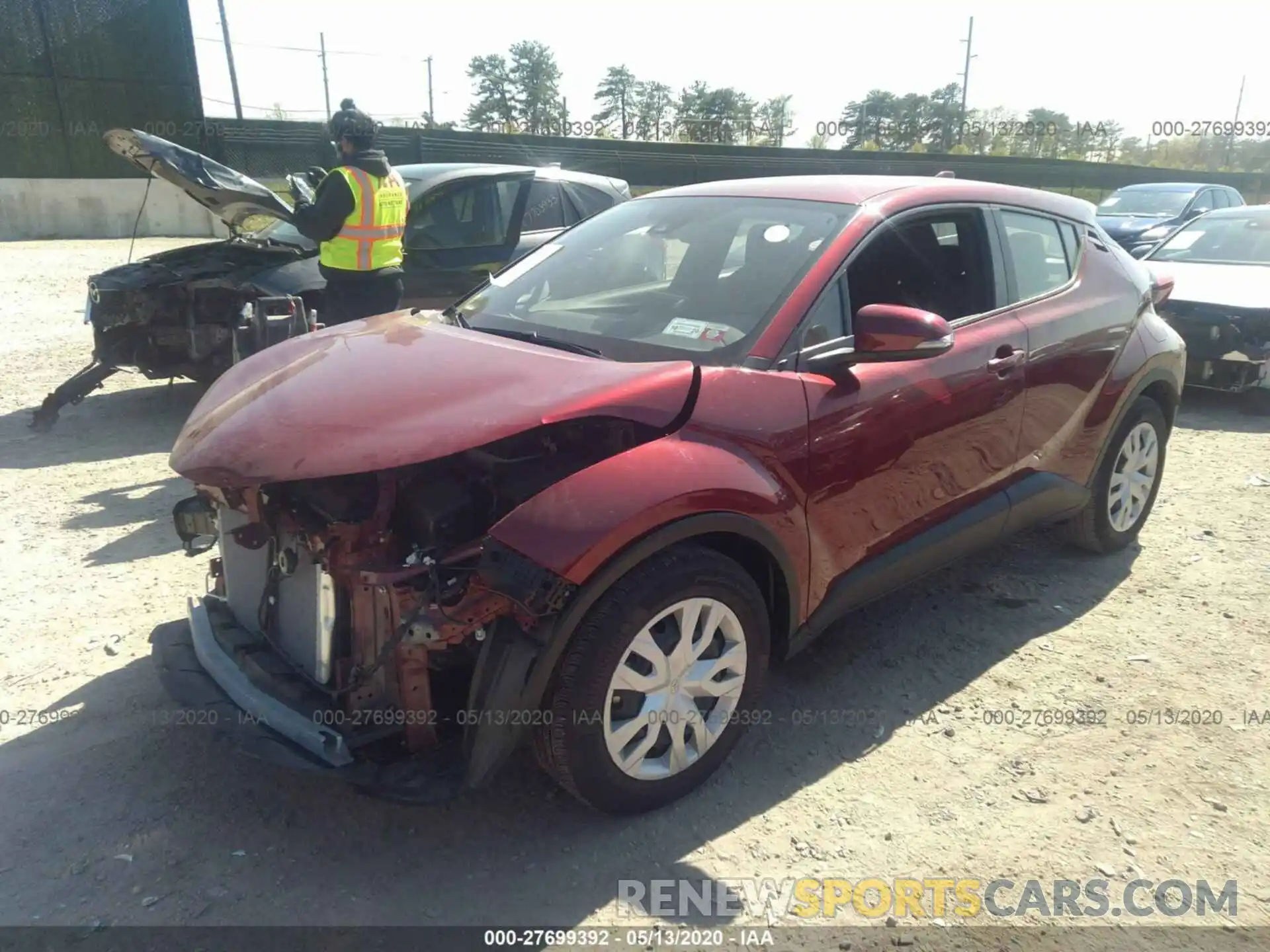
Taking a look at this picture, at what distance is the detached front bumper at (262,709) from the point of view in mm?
2293

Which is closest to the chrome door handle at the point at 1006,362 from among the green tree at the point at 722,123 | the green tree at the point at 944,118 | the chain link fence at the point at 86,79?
the chain link fence at the point at 86,79

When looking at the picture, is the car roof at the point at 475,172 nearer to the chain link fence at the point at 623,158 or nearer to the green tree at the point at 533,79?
the chain link fence at the point at 623,158

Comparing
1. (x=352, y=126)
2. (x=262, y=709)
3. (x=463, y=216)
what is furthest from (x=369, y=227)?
(x=262, y=709)

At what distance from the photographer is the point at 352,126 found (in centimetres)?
528

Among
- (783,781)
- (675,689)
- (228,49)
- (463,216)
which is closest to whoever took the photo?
(675,689)

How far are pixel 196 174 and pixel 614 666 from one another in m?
4.86

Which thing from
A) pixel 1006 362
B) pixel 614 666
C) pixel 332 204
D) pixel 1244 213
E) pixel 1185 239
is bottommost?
pixel 614 666

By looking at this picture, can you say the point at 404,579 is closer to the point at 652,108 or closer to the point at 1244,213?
the point at 1244,213

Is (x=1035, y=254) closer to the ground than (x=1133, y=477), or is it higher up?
higher up

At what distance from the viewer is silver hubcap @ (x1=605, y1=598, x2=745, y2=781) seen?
251cm

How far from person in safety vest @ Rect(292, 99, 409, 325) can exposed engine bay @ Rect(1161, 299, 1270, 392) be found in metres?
5.97

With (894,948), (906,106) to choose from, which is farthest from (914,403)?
(906,106)

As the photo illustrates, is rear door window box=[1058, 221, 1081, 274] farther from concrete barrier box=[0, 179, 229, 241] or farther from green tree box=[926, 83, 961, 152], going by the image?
green tree box=[926, 83, 961, 152]

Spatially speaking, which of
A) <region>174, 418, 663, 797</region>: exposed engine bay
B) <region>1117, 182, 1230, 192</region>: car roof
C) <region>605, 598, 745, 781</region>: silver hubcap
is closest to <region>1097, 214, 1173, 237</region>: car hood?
<region>1117, 182, 1230, 192</region>: car roof
